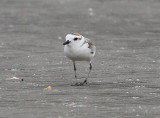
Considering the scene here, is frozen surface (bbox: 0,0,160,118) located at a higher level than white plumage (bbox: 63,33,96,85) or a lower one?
lower

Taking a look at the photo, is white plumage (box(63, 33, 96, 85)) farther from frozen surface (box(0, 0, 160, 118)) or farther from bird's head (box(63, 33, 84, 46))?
frozen surface (box(0, 0, 160, 118))

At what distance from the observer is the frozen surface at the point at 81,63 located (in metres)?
9.89

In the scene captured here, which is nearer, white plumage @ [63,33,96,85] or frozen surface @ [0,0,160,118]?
frozen surface @ [0,0,160,118]

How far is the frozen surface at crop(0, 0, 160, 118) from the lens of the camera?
989cm

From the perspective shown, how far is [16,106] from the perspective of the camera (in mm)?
9906

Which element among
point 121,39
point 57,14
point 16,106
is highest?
point 16,106

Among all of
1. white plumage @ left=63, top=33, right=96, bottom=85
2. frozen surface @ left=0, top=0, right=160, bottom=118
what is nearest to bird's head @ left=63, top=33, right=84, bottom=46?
white plumage @ left=63, top=33, right=96, bottom=85

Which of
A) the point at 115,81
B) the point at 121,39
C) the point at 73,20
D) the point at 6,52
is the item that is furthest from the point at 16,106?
the point at 73,20

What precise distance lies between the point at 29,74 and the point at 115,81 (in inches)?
78.7

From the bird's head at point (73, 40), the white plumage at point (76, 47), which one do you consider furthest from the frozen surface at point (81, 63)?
the bird's head at point (73, 40)

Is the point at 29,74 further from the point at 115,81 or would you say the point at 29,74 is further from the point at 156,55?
the point at 156,55

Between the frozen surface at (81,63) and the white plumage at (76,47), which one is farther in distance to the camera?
the white plumage at (76,47)

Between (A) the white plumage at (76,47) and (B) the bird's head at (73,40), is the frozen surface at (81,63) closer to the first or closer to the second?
(A) the white plumage at (76,47)

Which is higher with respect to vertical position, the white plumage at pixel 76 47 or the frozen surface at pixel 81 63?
the white plumage at pixel 76 47
